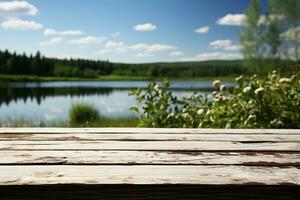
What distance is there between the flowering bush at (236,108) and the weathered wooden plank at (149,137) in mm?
1815

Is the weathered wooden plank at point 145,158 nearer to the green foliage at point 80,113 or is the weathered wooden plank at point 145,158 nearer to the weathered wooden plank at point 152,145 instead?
the weathered wooden plank at point 152,145

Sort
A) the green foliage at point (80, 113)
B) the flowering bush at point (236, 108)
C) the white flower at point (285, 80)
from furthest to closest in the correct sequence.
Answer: the green foliage at point (80, 113), the white flower at point (285, 80), the flowering bush at point (236, 108)

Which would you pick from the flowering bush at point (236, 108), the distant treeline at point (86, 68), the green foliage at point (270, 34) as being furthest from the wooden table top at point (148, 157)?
the distant treeline at point (86, 68)

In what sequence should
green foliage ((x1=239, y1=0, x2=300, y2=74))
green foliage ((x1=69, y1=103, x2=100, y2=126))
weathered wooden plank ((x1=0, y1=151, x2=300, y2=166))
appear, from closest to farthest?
weathered wooden plank ((x1=0, y1=151, x2=300, y2=166))
green foliage ((x1=69, y1=103, x2=100, y2=126))
green foliage ((x1=239, y1=0, x2=300, y2=74))

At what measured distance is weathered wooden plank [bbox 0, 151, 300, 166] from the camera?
3.25ft

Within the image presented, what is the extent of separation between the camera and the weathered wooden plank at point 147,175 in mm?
826

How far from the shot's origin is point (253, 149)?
117 centimetres

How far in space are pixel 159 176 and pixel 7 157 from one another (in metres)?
0.48

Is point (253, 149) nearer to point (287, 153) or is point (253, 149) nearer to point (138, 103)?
point (287, 153)

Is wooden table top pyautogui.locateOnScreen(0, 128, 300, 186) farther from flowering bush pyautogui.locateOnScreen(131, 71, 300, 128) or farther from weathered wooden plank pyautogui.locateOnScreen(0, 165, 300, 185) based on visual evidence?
flowering bush pyautogui.locateOnScreen(131, 71, 300, 128)

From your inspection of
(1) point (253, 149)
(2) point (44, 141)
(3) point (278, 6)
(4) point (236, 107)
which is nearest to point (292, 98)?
(4) point (236, 107)

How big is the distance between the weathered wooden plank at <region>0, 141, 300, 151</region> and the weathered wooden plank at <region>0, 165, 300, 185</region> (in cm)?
22
